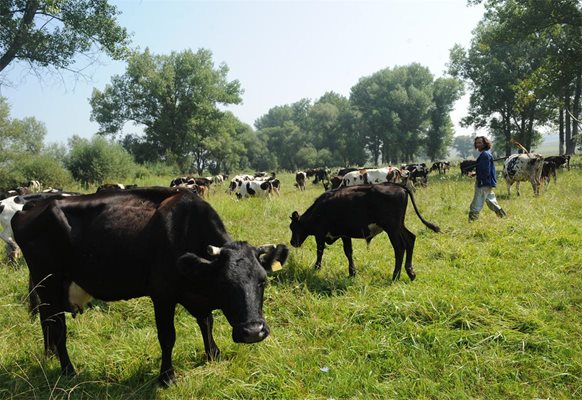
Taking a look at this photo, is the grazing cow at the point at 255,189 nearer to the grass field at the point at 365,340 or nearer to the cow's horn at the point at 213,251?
the grass field at the point at 365,340

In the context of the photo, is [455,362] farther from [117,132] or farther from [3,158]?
[117,132]

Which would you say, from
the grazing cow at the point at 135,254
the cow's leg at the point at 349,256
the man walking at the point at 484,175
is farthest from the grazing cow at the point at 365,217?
the grazing cow at the point at 135,254

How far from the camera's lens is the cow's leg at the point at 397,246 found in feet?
21.0

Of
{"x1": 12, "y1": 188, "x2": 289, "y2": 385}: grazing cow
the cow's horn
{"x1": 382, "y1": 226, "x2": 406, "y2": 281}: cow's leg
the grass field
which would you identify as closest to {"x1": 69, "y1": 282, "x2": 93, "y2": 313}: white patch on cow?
{"x1": 12, "y1": 188, "x2": 289, "y2": 385}: grazing cow

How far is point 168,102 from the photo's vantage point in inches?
1817

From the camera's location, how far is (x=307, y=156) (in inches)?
2911

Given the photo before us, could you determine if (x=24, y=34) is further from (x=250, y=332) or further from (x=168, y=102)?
(x=168, y=102)

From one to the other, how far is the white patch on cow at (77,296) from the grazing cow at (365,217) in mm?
3933

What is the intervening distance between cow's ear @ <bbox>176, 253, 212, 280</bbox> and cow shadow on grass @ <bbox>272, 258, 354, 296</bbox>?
8.98 ft

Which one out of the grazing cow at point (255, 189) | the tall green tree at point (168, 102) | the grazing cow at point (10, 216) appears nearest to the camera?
the grazing cow at point (10, 216)

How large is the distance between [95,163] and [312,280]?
29514 millimetres

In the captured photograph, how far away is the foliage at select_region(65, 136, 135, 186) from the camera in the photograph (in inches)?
1222

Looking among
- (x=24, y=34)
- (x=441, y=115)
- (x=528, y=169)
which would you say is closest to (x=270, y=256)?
(x=528, y=169)

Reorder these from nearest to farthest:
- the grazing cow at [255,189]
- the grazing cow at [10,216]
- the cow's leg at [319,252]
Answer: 1. the cow's leg at [319,252]
2. the grazing cow at [10,216]
3. the grazing cow at [255,189]
